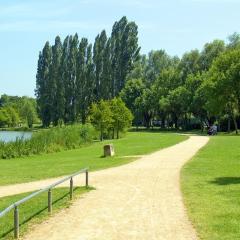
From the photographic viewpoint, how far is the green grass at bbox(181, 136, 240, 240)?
35.0 feet

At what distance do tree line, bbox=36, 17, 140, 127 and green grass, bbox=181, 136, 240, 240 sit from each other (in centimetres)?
7266

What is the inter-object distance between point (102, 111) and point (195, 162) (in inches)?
1172

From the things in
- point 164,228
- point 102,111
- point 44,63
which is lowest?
point 164,228

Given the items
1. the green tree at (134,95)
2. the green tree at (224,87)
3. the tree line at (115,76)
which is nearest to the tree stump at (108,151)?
the green tree at (224,87)

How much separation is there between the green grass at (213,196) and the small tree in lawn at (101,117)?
28.0m

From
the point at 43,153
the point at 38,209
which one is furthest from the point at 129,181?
the point at 43,153

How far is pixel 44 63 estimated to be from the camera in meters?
106

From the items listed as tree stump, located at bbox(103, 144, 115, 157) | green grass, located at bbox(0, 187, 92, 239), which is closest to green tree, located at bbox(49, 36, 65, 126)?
tree stump, located at bbox(103, 144, 115, 157)

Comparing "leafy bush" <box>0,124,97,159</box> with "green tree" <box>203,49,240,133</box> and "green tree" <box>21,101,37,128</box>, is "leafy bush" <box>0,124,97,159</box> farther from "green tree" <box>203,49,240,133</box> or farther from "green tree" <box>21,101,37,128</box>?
"green tree" <box>21,101,37,128</box>

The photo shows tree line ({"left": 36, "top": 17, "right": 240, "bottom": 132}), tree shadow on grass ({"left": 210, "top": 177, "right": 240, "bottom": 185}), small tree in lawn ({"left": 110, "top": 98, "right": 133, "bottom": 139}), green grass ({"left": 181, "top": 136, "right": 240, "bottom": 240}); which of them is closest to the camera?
green grass ({"left": 181, "top": 136, "right": 240, "bottom": 240})

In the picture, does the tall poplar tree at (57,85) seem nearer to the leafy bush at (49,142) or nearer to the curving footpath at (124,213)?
the leafy bush at (49,142)

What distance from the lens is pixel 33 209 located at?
1334 cm

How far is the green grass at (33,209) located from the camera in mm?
11094

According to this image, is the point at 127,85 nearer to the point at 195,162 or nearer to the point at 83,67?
the point at 83,67
